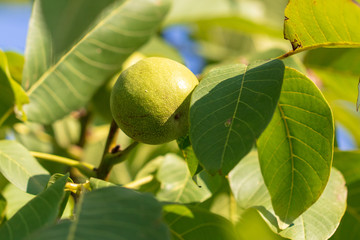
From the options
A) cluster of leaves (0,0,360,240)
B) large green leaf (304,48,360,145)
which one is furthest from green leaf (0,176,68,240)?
large green leaf (304,48,360,145)

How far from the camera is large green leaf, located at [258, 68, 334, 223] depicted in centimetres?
98

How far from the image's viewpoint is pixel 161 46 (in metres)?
2.18

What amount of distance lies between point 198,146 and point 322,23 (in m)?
0.40

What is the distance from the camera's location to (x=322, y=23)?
100cm

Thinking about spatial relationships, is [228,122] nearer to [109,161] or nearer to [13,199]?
[109,161]

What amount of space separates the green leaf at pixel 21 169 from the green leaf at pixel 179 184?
15.1 inches

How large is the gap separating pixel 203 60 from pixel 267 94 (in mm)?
2239

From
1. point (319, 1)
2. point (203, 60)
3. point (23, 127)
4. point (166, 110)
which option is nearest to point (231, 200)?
point (166, 110)

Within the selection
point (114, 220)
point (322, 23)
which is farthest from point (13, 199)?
point (322, 23)

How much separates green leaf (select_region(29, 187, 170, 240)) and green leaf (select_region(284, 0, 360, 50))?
503 mm

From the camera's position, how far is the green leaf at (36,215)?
2.81 ft

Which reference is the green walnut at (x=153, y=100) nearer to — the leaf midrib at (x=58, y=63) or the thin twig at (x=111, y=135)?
the thin twig at (x=111, y=135)

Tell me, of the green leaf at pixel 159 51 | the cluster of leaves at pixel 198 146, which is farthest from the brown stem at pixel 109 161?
the green leaf at pixel 159 51

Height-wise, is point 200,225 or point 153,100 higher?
point 153,100
